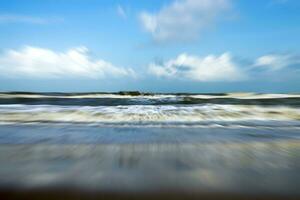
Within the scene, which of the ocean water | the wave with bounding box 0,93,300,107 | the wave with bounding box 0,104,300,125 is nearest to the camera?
the ocean water

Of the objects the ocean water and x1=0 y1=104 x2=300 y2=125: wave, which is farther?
x1=0 y1=104 x2=300 y2=125: wave

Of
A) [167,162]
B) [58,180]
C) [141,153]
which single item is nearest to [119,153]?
[141,153]

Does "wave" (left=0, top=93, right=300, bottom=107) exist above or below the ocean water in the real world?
below

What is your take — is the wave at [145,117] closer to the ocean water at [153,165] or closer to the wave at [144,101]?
the ocean water at [153,165]

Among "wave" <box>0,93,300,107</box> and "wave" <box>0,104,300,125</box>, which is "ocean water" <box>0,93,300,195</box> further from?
"wave" <box>0,93,300,107</box>

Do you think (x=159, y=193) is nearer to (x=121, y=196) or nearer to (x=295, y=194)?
(x=121, y=196)

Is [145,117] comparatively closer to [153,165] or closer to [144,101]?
[153,165]

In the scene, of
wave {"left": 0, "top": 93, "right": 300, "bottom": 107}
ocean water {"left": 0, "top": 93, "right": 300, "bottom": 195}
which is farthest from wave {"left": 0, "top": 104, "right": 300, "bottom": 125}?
wave {"left": 0, "top": 93, "right": 300, "bottom": 107}

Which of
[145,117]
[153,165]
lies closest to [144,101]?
[145,117]

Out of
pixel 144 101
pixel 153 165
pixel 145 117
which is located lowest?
pixel 144 101

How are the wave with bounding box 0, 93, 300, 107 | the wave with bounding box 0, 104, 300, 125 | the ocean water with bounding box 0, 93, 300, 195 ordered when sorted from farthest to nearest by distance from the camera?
the wave with bounding box 0, 93, 300, 107 < the wave with bounding box 0, 104, 300, 125 < the ocean water with bounding box 0, 93, 300, 195

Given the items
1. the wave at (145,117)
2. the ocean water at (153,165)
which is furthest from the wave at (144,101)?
the ocean water at (153,165)

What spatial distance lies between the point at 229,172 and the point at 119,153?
0.82 meters

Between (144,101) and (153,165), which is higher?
(153,165)
